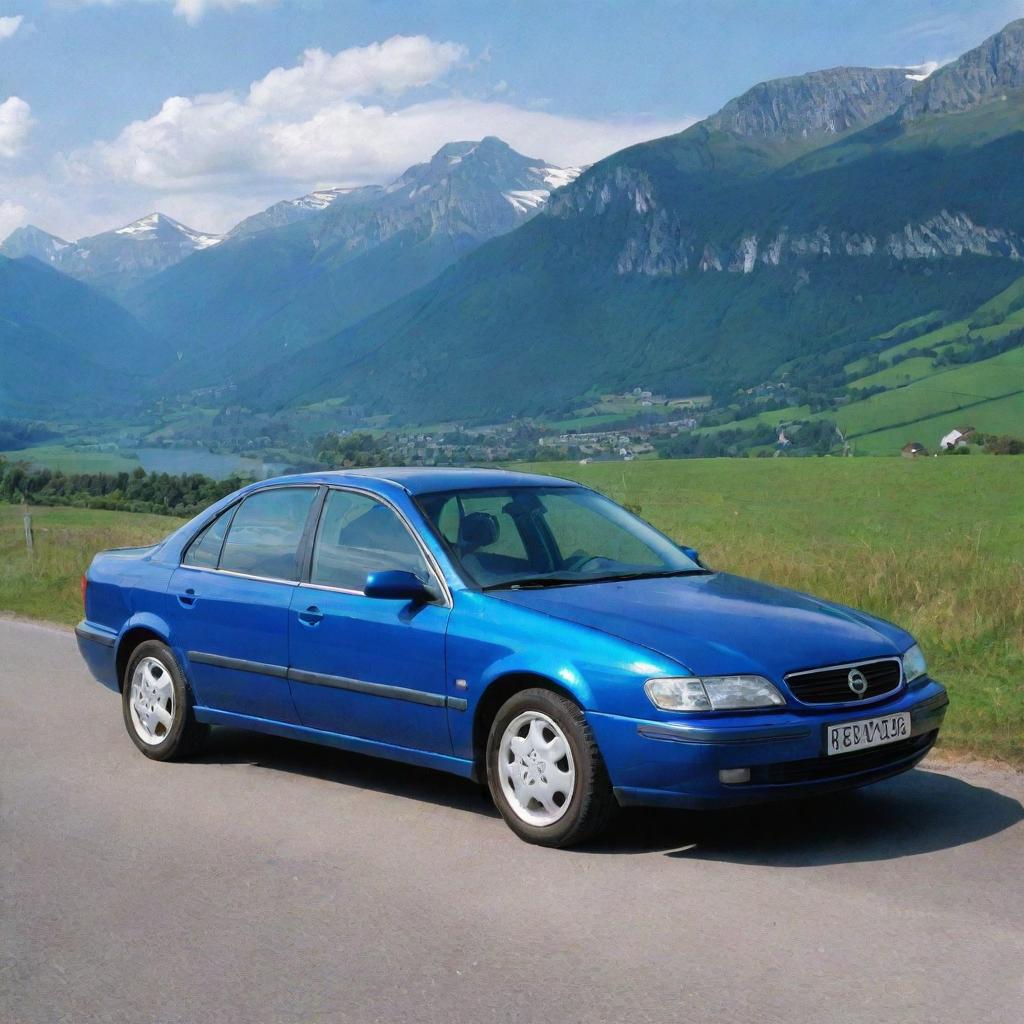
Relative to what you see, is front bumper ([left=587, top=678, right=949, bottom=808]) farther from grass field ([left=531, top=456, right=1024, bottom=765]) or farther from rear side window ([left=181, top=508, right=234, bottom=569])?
rear side window ([left=181, top=508, right=234, bottom=569])

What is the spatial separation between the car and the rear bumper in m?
0.03

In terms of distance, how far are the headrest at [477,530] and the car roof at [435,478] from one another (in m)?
0.27

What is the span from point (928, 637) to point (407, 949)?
274 inches

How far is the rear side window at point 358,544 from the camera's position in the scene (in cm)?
685

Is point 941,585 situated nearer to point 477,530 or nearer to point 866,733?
point 477,530

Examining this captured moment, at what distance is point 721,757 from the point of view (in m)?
5.56

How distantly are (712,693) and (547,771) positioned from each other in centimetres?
78

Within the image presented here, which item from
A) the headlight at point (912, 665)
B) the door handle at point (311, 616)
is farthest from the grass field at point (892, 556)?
the door handle at point (311, 616)

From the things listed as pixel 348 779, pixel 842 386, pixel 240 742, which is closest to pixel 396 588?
pixel 348 779

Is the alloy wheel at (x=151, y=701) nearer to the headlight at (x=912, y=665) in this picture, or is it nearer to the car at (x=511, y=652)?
the car at (x=511, y=652)

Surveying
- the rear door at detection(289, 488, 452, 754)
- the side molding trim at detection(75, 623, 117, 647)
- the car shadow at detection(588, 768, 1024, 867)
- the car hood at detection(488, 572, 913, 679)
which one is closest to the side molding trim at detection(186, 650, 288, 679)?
the rear door at detection(289, 488, 452, 754)

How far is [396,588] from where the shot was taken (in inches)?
253

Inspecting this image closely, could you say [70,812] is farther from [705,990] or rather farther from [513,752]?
[705,990]

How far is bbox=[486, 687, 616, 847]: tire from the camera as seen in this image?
228 inches
